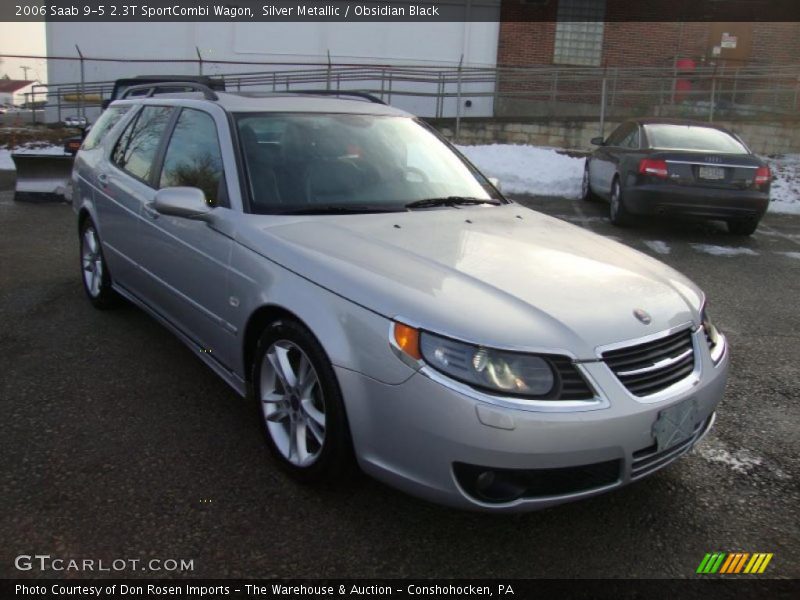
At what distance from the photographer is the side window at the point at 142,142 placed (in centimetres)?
432

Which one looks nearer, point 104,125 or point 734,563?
point 734,563

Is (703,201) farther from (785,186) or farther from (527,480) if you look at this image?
(527,480)

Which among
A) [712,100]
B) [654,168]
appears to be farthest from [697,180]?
[712,100]

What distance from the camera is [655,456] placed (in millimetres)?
2549

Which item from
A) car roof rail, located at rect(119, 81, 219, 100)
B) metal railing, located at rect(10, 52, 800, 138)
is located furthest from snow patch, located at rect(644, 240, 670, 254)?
metal railing, located at rect(10, 52, 800, 138)

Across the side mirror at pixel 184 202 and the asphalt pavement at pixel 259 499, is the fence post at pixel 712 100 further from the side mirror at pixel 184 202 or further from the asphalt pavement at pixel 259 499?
the side mirror at pixel 184 202

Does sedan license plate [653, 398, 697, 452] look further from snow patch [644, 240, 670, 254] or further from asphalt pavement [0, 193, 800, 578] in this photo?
snow patch [644, 240, 670, 254]

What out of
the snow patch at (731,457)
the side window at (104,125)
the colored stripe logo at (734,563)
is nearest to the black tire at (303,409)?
the colored stripe logo at (734,563)

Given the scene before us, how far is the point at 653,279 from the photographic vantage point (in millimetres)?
3053

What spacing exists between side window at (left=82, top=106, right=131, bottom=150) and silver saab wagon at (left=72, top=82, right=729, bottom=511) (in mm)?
1000

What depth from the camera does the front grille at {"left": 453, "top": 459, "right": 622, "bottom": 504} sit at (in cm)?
237

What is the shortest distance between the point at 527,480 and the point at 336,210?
1.66 meters

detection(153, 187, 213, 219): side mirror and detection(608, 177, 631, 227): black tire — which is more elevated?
detection(153, 187, 213, 219): side mirror

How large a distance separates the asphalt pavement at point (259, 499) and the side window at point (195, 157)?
1101 millimetres
